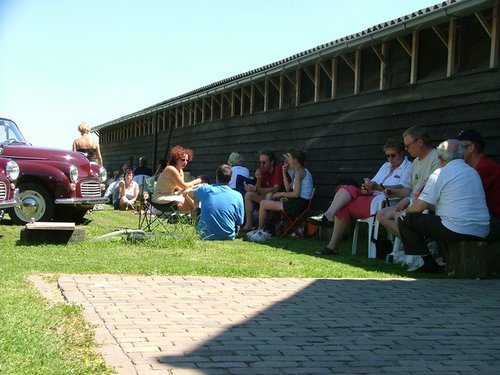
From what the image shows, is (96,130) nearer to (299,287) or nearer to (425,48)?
(425,48)

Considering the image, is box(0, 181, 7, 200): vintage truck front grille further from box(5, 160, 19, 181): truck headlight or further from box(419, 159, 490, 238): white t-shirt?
box(419, 159, 490, 238): white t-shirt

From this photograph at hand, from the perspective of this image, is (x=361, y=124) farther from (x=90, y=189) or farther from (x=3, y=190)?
(x=3, y=190)

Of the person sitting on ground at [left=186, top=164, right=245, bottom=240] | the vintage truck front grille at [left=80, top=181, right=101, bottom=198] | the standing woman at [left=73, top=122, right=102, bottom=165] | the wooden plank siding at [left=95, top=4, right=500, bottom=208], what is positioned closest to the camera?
the wooden plank siding at [left=95, top=4, right=500, bottom=208]

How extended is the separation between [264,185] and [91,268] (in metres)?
6.64

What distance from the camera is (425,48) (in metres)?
10.8

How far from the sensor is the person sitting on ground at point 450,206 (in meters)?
7.20

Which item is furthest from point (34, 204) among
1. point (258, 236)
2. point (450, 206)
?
point (450, 206)

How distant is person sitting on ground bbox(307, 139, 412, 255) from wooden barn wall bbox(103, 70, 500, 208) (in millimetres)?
988

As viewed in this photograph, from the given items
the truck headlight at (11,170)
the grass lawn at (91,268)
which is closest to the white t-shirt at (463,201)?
the grass lawn at (91,268)

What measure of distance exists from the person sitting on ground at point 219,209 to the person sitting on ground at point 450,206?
132 inches

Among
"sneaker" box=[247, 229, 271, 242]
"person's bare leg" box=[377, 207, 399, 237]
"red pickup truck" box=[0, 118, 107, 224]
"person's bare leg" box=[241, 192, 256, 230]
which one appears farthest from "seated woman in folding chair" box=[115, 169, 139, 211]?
"person's bare leg" box=[377, 207, 399, 237]

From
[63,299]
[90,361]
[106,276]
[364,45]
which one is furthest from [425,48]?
[90,361]

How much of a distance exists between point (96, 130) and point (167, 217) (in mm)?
32910

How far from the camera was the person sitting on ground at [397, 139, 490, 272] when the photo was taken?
7203mm
